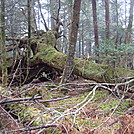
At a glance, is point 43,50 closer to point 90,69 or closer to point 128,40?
point 90,69

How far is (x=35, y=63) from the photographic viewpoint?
8.67 meters

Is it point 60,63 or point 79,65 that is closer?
point 79,65

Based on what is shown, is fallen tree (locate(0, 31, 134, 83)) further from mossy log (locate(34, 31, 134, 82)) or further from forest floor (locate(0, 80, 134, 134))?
forest floor (locate(0, 80, 134, 134))

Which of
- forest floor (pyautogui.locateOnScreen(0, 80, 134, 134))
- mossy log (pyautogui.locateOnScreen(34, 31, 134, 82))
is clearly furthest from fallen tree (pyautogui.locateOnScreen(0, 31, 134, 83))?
forest floor (pyautogui.locateOnScreen(0, 80, 134, 134))

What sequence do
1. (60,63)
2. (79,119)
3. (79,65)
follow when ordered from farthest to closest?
1. (60,63)
2. (79,65)
3. (79,119)

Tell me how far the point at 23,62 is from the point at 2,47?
2.19m

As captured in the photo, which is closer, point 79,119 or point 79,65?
point 79,119

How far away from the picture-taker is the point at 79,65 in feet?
22.0

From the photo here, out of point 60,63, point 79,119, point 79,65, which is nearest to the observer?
point 79,119

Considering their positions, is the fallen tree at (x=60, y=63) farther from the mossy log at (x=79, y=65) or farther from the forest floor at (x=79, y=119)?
the forest floor at (x=79, y=119)

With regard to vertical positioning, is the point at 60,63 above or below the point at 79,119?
above

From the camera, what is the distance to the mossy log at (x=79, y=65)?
5940mm

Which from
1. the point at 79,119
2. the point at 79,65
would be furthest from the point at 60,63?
the point at 79,119

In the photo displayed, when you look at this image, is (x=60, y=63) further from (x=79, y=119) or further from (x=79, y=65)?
(x=79, y=119)
